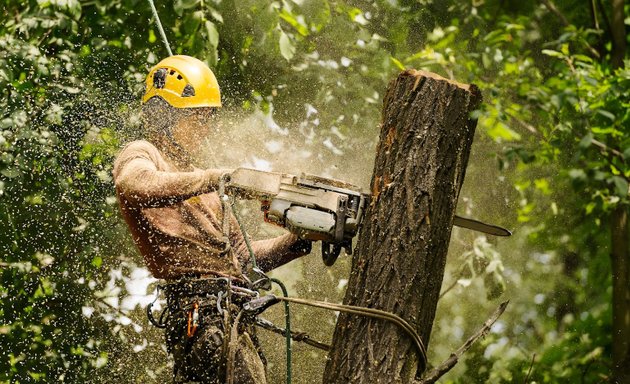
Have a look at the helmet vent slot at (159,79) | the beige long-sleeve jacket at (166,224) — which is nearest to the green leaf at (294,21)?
the helmet vent slot at (159,79)

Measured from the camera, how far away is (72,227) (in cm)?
556

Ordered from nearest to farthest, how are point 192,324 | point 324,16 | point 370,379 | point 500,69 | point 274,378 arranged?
point 370,379 < point 192,324 < point 274,378 < point 324,16 < point 500,69

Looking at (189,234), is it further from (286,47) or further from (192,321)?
(286,47)

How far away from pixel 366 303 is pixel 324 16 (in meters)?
3.80

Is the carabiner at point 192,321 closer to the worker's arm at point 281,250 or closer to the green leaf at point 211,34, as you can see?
the worker's arm at point 281,250

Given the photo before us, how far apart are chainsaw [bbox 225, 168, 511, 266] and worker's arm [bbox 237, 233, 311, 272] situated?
65 centimetres

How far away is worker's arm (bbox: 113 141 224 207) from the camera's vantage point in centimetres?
301

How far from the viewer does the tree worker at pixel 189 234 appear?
3.09 m

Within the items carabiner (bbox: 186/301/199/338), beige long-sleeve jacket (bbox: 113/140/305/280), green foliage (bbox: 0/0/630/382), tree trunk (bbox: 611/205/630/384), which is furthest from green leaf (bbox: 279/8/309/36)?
carabiner (bbox: 186/301/199/338)

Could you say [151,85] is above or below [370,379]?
above

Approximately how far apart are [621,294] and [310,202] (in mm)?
4188

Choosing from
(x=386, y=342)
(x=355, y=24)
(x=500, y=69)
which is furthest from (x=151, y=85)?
(x=500, y=69)

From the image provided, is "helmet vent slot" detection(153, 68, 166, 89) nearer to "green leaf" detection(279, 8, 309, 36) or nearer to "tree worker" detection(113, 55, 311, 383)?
"tree worker" detection(113, 55, 311, 383)

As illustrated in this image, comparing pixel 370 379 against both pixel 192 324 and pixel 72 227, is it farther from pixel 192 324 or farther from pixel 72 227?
pixel 72 227
